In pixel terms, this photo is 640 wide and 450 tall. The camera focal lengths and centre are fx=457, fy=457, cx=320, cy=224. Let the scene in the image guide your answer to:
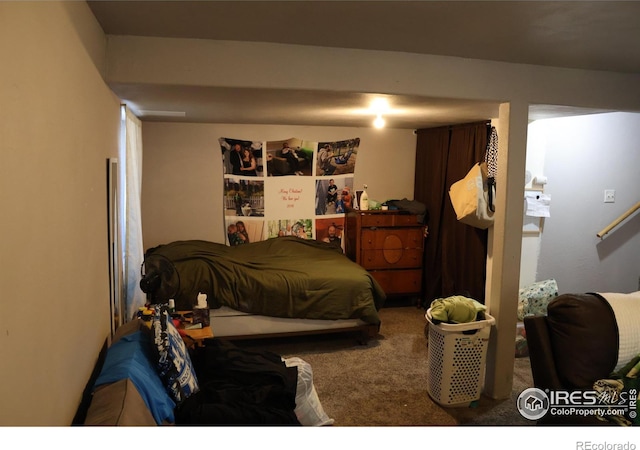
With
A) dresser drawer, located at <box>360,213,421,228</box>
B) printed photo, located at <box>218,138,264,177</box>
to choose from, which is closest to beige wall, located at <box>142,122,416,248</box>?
printed photo, located at <box>218,138,264,177</box>

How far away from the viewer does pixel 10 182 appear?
3.48 feet

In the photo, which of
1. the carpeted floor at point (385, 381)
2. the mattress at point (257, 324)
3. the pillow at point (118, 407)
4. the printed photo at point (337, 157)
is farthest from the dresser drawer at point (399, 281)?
the pillow at point (118, 407)

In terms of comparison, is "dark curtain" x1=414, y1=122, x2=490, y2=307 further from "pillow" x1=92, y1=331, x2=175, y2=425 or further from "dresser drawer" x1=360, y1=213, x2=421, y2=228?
"pillow" x1=92, y1=331, x2=175, y2=425

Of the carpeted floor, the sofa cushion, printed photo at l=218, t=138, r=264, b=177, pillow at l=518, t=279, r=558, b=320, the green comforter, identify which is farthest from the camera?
printed photo at l=218, t=138, r=264, b=177

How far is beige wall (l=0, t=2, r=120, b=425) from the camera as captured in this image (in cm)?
106

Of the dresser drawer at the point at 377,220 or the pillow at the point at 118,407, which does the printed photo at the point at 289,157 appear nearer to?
the dresser drawer at the point at 377,220

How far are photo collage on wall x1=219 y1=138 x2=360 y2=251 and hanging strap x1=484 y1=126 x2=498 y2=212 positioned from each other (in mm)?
1680

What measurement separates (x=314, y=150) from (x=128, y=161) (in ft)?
8.23

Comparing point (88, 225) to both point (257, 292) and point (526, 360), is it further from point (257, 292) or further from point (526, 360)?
point (526, 360)

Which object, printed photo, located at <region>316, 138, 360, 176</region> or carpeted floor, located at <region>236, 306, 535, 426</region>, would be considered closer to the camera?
carpeted floor, located at <region>236, 306, 535, 426</region>

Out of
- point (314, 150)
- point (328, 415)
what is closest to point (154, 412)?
point (328, 415)

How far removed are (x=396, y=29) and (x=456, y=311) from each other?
1.76 m

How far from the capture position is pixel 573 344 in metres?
2.07

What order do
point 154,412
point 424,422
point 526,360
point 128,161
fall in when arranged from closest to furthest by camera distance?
point 154,412 → point 424,422 → point 128,161 → point 526,360
